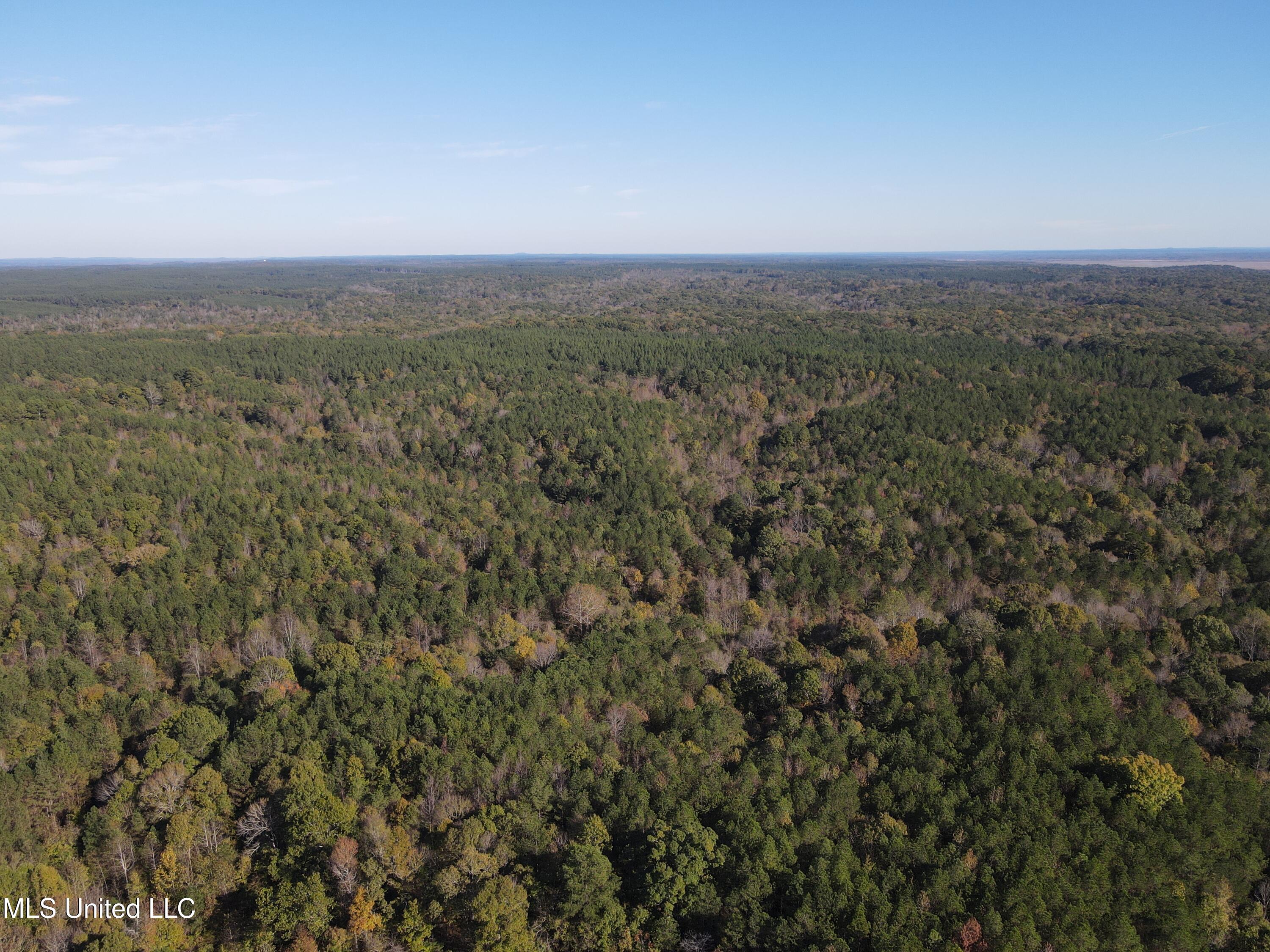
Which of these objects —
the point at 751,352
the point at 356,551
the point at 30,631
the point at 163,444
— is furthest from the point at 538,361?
the point at 30,631

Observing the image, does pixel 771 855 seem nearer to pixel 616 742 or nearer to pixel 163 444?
pixel 616 742

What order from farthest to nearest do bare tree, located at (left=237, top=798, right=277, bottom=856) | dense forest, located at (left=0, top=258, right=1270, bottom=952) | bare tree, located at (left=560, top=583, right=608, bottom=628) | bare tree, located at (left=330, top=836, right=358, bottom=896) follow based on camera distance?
1. bare tree, located at (left=560, top=583, right=608, bottom=628)
2. bare tree, located at (left=237, top=798, right=277, bottom=856)
3. bare tree, located at (left=330, top=836, right=358, bottom=896)
4. dense forest, located at (left=0, top=258, right=1270, bottom=952)

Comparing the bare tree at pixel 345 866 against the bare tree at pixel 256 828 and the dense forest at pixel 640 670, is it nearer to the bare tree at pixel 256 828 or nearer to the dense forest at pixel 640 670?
the dense forest at pixel 640 670

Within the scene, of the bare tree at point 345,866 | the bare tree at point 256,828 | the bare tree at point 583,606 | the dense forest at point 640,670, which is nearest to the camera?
the dense forest at point 640,670

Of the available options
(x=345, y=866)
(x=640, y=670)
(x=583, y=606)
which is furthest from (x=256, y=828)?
(x=583, y=606)

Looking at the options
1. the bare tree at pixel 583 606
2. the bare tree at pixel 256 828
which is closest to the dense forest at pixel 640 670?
the bare tree at pixel 256 828

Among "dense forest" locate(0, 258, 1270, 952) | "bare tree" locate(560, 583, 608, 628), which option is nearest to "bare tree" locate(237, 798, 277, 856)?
"dense forest" locate(0, 258, 1270, 952)

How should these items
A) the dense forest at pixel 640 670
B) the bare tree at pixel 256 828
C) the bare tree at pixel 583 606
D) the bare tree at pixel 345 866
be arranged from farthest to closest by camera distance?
the bare tree at pixel 583 606
the bare tree at pixel 256 828
the bare tree at pixel 345 866
the dense forest at pixel 640 670

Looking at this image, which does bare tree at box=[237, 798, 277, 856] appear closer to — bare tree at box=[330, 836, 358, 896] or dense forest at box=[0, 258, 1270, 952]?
dense forest at box=[0, 258, 1270, 952]
